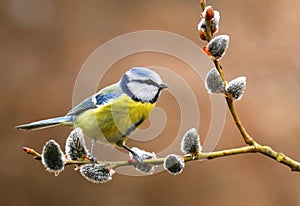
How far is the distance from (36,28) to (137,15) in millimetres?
717

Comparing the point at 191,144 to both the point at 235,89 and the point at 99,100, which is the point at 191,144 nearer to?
the point at 235,89

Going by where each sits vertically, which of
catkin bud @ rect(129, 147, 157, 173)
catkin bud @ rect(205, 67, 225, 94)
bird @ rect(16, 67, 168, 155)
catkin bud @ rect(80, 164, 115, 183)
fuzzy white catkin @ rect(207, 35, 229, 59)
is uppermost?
fuzzy white catkin @ rect(207, 35, 229, 59)

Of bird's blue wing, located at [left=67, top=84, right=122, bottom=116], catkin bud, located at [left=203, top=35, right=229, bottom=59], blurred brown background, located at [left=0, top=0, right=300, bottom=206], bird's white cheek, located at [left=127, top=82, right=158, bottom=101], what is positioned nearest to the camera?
catkin bud, located at [left=203, top=35, right=229, bottom=59]

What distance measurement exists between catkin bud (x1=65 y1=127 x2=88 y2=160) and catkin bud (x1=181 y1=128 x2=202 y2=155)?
0.15 metres

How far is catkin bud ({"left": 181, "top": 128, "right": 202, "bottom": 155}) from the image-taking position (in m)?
0.75

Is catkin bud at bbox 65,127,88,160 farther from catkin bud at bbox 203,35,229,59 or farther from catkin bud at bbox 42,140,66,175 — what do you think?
catkin bud at bbox 203,35,229,59

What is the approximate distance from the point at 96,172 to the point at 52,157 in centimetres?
7

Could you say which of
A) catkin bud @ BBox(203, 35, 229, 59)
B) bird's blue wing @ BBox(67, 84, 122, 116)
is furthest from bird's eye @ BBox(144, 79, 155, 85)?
bird's blue wing @ BBox(67, 84, 122, 116)

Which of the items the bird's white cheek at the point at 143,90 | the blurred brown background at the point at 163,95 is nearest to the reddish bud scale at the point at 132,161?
the bird's white cheek at the point at 143,90

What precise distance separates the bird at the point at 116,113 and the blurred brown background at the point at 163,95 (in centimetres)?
214

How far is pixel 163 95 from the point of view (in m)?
3.18

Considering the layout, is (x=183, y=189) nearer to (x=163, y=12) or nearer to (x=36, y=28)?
(x=163, y=12)

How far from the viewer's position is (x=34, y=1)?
3713 mm

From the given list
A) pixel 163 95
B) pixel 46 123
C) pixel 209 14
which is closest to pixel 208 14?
pixel 209 14
